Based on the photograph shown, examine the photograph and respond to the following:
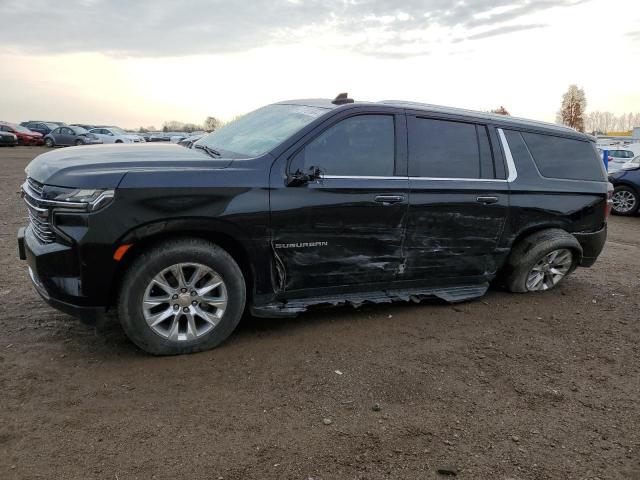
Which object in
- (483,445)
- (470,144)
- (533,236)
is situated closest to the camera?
(483,445)

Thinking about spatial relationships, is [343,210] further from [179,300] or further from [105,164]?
[105,164]

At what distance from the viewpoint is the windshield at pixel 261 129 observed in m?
4.12

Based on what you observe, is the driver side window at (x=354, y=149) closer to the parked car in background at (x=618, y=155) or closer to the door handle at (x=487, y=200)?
the door handle at (x=487, y=200)

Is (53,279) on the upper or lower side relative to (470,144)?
lower

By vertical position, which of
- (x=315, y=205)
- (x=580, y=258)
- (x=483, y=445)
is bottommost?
(x=483, y=445)

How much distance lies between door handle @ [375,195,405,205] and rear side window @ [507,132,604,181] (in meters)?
1.53

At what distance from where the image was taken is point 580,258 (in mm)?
5613

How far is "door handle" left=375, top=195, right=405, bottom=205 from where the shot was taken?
4215 millimetres

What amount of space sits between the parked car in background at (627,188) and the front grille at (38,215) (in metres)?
12.3

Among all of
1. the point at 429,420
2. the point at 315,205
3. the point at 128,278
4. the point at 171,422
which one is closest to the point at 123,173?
the point at 128,278

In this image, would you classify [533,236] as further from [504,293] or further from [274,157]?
[274,157]

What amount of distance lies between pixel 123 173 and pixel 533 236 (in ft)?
13.0

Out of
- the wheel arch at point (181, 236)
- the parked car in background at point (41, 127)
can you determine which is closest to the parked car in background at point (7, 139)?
the parked car in background at point (41, 127)

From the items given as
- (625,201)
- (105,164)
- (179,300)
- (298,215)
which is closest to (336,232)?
(298,215)
